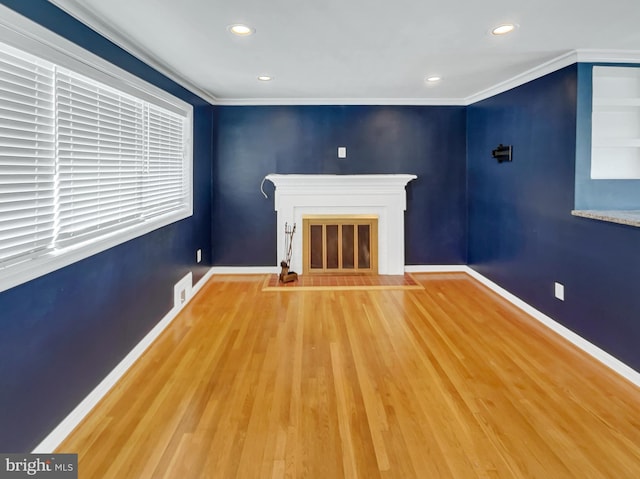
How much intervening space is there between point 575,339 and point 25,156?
3613 millimetres

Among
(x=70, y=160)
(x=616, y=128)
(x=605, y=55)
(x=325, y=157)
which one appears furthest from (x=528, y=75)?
(x=70, y=160)

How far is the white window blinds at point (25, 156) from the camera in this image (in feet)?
5.36

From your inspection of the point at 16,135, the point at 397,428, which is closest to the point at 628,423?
the point at 397,428

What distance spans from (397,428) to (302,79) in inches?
125

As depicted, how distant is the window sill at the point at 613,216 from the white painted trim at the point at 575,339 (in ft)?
2.93

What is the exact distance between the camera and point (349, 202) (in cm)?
507

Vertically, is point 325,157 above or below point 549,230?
above

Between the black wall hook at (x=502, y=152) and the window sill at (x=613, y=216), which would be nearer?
the window sill at (x=613, y=216)

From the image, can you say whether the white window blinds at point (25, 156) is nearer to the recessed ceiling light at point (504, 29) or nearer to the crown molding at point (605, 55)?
the recessed ceiling light at point (504, 29)

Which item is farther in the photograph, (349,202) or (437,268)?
(437,268)

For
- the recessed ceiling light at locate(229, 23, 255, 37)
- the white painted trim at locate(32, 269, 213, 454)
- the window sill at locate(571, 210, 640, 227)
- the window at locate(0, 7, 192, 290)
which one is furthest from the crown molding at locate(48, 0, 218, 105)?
the window sill at locate(571, 210, 640, 227)

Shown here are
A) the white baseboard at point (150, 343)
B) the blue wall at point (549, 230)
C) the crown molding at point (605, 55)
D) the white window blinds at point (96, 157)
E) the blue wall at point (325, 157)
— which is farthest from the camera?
the blue wall at point (325, 157)

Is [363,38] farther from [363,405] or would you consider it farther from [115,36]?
[363,405]

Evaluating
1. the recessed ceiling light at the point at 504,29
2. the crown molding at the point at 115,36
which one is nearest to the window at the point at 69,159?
the crown molding at the point at 115,36
